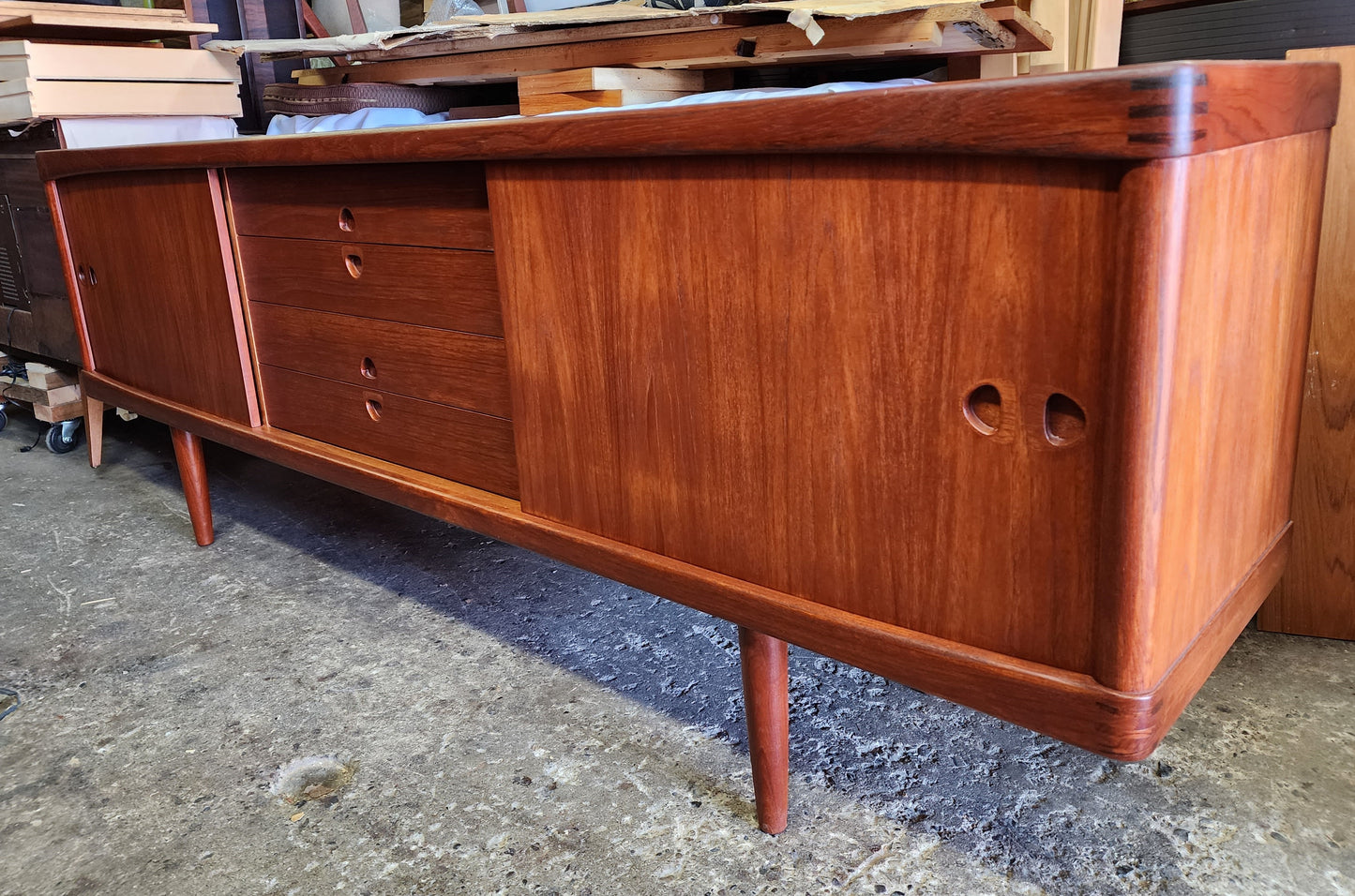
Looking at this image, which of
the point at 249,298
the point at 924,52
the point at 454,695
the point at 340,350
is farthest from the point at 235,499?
the point at 924,52

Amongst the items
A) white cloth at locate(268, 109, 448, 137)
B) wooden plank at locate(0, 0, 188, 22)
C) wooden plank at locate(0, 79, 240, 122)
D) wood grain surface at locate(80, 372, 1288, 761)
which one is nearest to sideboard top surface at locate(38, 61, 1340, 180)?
wood grain surface at locate(80, 372, 1288, 761)

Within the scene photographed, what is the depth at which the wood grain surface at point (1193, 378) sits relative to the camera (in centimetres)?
61

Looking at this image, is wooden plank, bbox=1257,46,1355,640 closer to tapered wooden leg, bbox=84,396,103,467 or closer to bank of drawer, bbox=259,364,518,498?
bank of drawer, bbox=259,364,518,498

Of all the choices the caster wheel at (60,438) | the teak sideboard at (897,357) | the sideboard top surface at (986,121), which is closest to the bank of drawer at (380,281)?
the teak sideboard at (897,357)

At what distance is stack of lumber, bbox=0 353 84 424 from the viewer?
2.32 meters

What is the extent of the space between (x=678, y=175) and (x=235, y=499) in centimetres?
150

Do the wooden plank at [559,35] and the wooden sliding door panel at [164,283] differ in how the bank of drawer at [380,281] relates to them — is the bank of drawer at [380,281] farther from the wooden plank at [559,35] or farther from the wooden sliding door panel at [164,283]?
the wooden plank at [559,35]

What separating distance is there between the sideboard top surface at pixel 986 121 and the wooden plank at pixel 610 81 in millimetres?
560

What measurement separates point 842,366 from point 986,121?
0.21 meters

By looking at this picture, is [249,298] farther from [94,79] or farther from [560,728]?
[94,79]

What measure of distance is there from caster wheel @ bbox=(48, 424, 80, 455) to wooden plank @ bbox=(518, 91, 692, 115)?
4.61 feet

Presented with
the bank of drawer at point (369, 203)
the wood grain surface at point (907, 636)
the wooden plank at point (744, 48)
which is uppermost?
the wooden plank at point (744, 48)

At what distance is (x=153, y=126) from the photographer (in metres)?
2.18

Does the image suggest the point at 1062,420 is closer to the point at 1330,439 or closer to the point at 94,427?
the point at 1330,439
